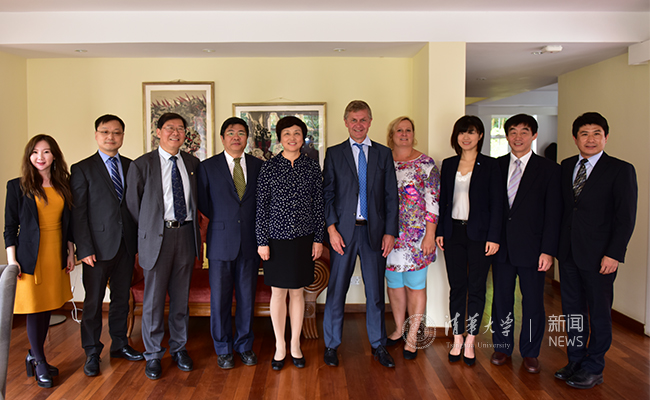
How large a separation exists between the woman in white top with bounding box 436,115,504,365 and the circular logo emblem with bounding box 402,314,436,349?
0.29m

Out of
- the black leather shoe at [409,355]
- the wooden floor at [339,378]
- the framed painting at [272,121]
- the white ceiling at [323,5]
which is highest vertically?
the white ceiling at [323,5]

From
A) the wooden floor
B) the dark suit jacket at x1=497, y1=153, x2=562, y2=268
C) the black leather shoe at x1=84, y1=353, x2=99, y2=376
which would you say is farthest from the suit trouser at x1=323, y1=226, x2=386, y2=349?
the black leather shoe at x1=84, y1=353, x2=99, y2=376

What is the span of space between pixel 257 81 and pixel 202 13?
0.95 meters

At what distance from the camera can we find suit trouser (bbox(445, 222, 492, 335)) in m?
3.13

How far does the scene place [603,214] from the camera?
278 cm

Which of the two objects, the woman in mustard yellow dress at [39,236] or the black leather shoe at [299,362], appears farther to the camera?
the black leather shoe at [299,362]

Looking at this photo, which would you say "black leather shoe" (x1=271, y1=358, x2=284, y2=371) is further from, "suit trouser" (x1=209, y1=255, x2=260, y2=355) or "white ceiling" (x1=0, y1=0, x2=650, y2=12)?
"white ceiling" (x1=0, y1=0, x2=650, y2=12)

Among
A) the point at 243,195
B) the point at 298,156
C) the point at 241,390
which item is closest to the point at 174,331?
Answer: the point at 241,390

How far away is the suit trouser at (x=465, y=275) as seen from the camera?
3133 millimetres

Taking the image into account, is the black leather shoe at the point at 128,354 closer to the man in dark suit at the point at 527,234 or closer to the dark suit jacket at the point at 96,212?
the dark suit jacket at the point at 96,212

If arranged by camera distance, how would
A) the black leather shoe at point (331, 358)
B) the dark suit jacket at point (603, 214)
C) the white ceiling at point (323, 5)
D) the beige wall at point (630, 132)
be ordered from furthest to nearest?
the beige wall at point (630, 132), the white ceiling at point (323, 5), the black leather shoe at point (331, 358), the dark suit jacket at point (603, 214)

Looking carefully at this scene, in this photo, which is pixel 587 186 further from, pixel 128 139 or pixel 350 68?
pixel 128 139

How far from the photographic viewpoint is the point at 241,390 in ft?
9.20

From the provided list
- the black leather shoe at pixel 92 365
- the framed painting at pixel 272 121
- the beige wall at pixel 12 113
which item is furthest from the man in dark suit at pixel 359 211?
the beige wall at pixel 12 113
